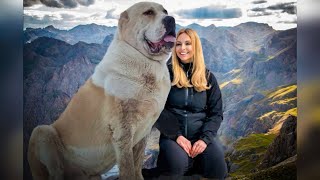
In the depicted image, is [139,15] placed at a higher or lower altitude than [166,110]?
higher

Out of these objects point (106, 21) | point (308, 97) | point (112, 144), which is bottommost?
point (112, 144)

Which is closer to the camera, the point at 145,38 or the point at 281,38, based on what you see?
the point at 145,38

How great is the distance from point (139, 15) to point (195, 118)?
0.90 metres

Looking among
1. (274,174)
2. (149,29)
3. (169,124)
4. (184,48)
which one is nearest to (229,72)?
(184,48)

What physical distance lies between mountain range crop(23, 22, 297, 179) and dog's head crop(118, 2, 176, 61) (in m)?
0.13

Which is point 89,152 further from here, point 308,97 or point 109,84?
point 308,97

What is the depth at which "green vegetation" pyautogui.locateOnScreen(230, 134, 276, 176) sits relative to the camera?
421 cm

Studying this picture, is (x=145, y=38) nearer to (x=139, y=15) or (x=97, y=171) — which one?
(x=139, y=15)

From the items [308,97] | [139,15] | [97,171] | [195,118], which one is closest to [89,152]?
[97,171]

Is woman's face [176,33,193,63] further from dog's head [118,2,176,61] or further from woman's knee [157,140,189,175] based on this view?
woman's knee [157,140,189,175]

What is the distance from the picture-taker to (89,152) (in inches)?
160

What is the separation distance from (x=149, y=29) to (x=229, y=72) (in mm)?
742

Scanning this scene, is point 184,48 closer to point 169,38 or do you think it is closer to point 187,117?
point 169,38

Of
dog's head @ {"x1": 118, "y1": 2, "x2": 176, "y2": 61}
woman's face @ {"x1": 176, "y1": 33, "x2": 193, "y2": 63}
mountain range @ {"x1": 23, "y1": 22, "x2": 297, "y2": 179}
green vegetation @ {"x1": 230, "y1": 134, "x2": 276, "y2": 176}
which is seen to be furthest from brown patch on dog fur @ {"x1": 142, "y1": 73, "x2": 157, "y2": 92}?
green vegetation @ {"x1": 230, "y1": 134, "x2": 276, "y2": 176}
